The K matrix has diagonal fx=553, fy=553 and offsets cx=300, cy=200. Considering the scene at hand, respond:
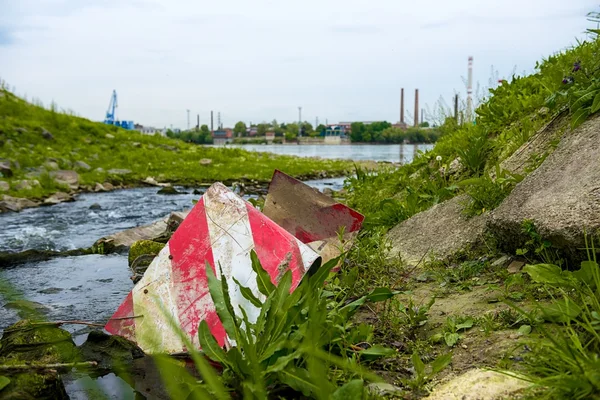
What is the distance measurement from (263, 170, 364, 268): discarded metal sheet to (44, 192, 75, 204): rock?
8261 millimetres

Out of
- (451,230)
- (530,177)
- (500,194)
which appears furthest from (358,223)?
(530,177)

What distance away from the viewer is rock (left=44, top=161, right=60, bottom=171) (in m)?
14.2

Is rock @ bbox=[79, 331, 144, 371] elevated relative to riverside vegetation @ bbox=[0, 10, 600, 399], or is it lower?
lower

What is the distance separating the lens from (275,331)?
237 cm

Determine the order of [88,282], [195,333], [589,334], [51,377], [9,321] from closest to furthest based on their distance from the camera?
[589,334] < [51,377] < [195,333] < [9,321] < [88,282]

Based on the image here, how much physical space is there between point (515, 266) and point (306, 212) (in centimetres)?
181

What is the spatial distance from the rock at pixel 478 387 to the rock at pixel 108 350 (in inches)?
66.6

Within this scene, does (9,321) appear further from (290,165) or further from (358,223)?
(290,165)

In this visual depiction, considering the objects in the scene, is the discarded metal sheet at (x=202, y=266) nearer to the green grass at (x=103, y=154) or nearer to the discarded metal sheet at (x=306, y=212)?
the discarded metal sheet at (x=306, y=212)

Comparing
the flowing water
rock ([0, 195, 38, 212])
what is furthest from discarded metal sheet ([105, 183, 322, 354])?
rock ([0, 195, 38, 212])

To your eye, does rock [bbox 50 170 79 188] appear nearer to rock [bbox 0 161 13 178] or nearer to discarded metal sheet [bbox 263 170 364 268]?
rock [bbox 0 161 13 178]

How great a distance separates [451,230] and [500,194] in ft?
1.43

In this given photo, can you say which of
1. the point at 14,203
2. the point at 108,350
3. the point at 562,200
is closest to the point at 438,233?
the point at 562,200

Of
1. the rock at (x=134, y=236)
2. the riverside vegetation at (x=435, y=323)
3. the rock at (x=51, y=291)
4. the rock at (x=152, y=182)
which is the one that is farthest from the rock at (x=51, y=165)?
the riverside vegetation at (x=435, y=323)
